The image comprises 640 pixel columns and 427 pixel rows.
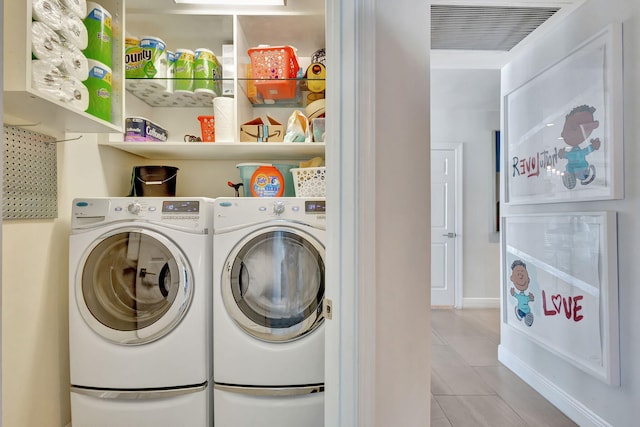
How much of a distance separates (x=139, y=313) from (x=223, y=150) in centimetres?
100

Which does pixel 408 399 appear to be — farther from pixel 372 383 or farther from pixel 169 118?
pixel 169 118

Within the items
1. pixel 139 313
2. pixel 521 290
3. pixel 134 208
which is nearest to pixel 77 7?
pixel 134 208

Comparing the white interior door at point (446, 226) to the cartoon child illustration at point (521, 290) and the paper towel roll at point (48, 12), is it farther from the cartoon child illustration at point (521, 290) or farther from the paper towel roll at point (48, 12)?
the paper towel roll at point (48, 12)

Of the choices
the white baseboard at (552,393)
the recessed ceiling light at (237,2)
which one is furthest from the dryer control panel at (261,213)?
the white baseboard at (552,393)

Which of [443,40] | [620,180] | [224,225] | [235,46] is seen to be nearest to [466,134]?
[443,40]

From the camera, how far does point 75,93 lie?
1418mm

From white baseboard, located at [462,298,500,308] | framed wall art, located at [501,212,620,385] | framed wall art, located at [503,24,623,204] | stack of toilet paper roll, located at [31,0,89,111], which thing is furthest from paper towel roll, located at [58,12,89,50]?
white baseboard, located at [462,298,500,308]

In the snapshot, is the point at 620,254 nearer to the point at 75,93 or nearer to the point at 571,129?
the point at 571,129

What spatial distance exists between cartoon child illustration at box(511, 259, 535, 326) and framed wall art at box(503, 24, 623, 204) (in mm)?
449

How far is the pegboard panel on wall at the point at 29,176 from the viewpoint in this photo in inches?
55.9

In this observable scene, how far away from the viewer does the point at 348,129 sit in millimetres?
1023

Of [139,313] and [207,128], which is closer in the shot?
[139,313]

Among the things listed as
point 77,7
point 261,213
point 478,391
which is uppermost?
point 77,7

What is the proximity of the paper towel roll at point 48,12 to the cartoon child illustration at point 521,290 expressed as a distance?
2.77 metres
